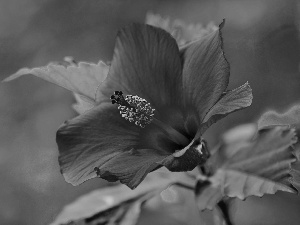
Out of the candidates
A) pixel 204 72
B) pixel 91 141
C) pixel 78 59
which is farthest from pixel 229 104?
pixel 78 59

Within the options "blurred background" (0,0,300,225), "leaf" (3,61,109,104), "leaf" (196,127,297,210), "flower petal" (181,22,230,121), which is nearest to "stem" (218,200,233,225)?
"leaf" (196,127,297,210)

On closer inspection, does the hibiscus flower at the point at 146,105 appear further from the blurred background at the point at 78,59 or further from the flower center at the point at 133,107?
the blurred background at the point at 78,59

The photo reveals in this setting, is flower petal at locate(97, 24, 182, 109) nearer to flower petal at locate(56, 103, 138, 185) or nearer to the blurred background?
flower petal at locate(56, 103, 138, 185)

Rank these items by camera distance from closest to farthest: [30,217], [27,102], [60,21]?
[30,217], [27,102], [60,21]

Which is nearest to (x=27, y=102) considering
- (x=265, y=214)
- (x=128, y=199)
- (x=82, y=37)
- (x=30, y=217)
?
(x=82, y=37)

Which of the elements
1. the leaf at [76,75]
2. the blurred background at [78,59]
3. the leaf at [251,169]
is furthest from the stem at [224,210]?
the blurred background at [78,59]

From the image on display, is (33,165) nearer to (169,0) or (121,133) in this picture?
(169,0)
